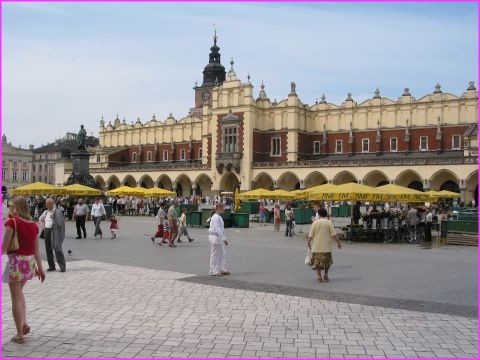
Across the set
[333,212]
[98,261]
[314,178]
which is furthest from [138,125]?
[98,261]

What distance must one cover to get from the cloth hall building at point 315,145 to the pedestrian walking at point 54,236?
1473 inches

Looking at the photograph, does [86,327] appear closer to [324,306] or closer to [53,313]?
[53,313]

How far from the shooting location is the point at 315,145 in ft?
191

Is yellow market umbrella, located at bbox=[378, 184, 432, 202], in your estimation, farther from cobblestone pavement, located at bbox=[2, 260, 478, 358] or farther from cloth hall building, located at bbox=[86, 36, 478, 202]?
cloth hall building, located at bbox=[86, 36, 478, 202]

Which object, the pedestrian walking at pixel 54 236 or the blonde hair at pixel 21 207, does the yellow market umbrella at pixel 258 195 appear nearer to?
the pedestrian walking at pixel 54 236

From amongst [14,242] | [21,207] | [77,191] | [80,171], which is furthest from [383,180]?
[14,242]

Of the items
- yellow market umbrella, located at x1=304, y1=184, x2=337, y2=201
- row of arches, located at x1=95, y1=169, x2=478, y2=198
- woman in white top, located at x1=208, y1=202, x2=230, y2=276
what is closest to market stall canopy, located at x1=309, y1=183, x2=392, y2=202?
yellow market umbrella, located at x1=304, y1=184, x2=337, y2=201

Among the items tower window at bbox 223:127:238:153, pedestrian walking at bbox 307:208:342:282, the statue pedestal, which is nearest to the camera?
pedestrian walking at bbox 307:208:342:282

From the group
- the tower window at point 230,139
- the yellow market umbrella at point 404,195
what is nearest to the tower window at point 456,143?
the tower window at point 230,139

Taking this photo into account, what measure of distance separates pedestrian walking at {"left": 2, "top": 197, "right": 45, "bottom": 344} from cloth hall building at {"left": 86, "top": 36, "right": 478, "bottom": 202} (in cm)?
4120

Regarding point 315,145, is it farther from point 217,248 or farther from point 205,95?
point 217,248

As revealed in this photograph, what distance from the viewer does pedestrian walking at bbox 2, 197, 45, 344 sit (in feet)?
19.9

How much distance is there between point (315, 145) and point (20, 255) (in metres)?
53.2

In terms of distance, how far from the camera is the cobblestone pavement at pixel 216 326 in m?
5.85
